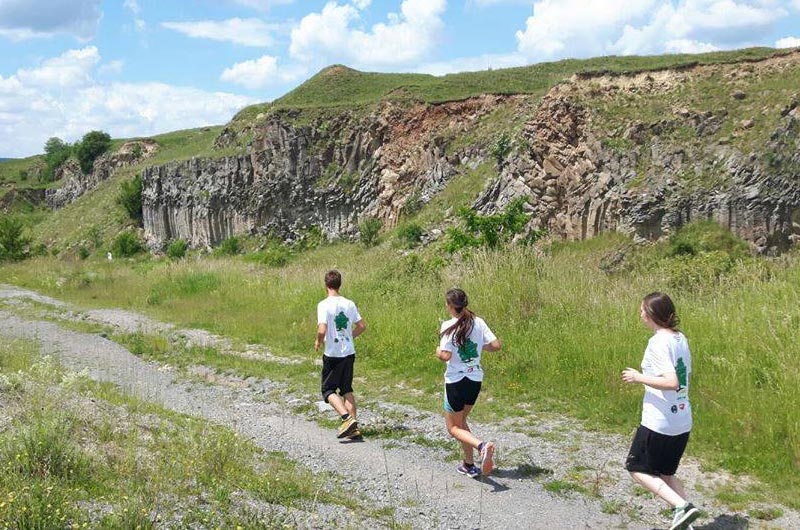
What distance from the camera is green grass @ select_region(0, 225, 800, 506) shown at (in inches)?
252

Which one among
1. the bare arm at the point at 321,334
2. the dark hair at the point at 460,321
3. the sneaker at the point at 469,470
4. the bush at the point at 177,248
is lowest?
the bush at the point at 177,248

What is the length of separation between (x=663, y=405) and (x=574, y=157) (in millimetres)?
27267

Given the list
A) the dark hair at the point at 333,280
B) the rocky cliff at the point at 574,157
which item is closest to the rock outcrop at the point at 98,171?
the rocky cliff at the point at 574,157

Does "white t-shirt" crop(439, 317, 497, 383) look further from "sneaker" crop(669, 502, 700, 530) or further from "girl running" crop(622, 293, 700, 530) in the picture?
"sneaker" crop(669, 502, 700, 530)

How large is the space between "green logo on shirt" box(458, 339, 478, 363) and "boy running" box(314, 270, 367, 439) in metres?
1.67

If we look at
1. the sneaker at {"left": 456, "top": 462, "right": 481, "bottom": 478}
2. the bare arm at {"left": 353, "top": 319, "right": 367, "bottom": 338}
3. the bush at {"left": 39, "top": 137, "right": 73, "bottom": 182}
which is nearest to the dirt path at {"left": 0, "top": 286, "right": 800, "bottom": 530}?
the sneaker at {"left": 456, "top": 462, "right": 481, "bottom": 478}

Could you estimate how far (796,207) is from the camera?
2458cm

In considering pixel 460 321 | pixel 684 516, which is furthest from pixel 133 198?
pixel 684 516

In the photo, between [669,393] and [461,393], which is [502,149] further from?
[669,393]

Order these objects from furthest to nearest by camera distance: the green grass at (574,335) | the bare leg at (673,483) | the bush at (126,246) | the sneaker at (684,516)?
the bush at (126,246)
the green grass at (574,335)
the bare leg at (673,483)
the sneaker at (684,516)

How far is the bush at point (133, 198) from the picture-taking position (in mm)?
56688

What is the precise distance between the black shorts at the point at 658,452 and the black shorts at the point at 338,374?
11.2 feet

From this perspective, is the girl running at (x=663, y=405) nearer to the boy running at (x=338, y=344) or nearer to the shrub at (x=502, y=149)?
the boy running at (x=338, y=344)

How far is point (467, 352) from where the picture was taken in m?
5.86
